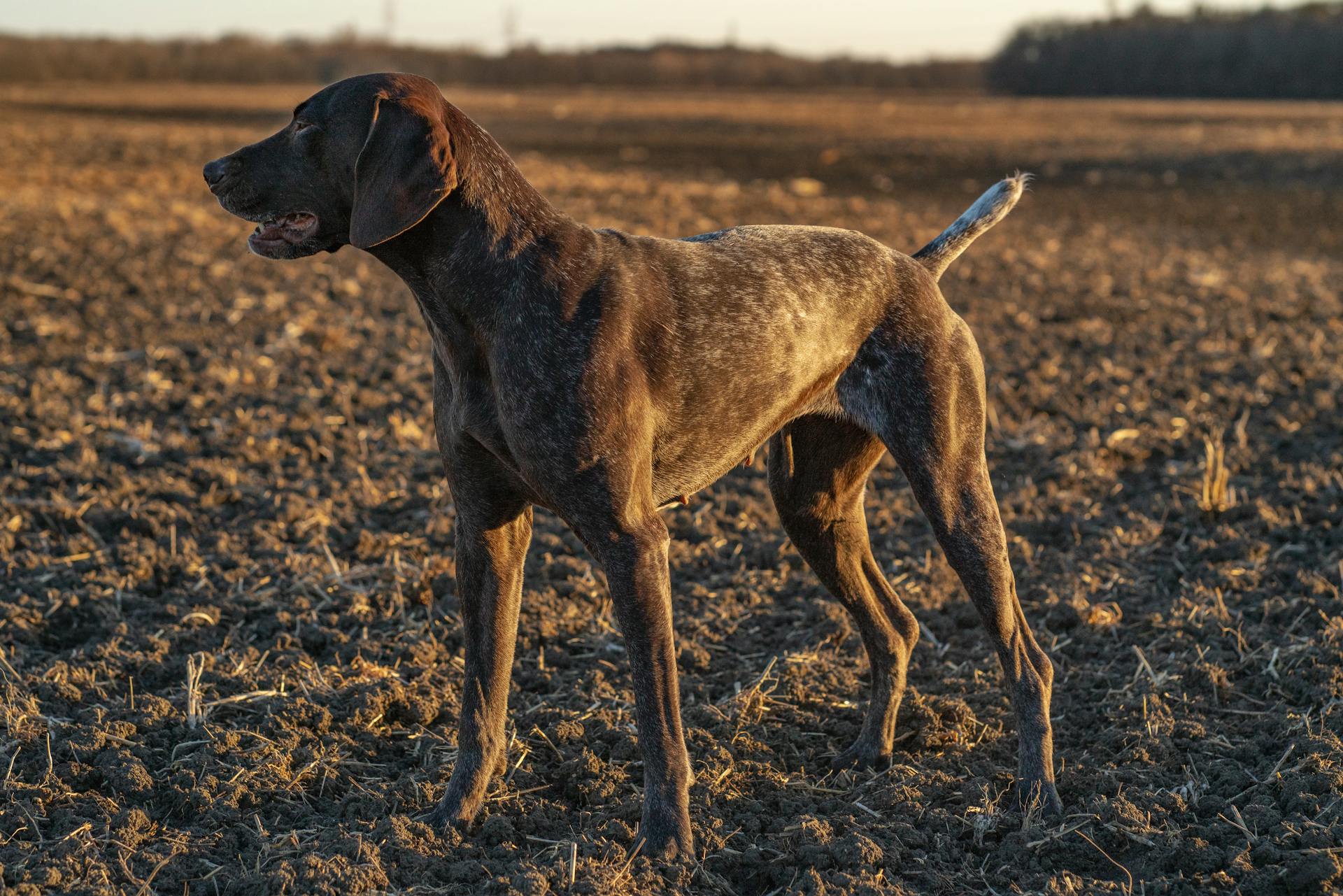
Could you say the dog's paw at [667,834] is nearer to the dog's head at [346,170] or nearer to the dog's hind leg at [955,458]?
the dog's hind leg at [955,458]

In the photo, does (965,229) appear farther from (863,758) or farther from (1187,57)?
(1187,57)

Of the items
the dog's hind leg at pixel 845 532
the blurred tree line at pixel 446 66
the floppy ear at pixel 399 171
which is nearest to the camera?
the floppy ear at pixel 399 171

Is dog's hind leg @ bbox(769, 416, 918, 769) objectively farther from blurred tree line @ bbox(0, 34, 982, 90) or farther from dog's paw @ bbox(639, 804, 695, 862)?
blurred tree line @ bbox(0, 34, 982, 90)

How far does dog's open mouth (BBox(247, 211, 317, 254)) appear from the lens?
13.1 ft

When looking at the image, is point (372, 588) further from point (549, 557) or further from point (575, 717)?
point (575, 717)

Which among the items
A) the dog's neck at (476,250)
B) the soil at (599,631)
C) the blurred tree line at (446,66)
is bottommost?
the soil at (599,631)

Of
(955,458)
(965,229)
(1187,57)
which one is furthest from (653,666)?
(1187,57)

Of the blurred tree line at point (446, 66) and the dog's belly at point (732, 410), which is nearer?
the dog's belly at point (732, 410)

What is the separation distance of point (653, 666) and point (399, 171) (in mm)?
1699

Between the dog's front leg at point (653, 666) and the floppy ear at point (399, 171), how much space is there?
1.11 metres

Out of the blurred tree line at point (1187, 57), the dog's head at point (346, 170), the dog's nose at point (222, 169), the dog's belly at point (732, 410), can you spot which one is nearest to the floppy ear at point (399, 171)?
the dog's head at point (346, 170)

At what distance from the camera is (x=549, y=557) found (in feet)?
22.1

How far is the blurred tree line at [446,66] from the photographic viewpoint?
225ft

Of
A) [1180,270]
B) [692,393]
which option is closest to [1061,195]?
[1180,270]
